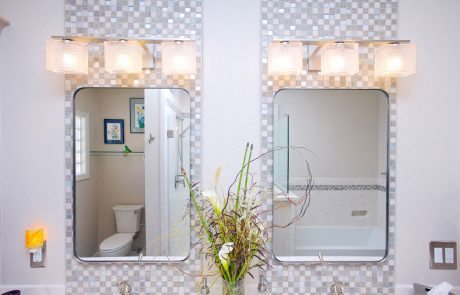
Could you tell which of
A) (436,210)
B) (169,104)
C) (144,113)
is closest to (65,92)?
(144,113)

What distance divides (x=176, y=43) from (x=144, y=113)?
349mm

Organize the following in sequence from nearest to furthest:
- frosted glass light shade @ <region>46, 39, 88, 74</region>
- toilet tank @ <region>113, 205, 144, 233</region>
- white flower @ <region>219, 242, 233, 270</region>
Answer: white flower @ <region>219, 242, 233, 270</region> → frosted glass light shade @ <region>46, 39, 88, 74</region> → toilet tank @ <region>113, 205, 144, 233</region>

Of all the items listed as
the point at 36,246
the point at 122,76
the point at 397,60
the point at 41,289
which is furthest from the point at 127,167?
the point at 397,60

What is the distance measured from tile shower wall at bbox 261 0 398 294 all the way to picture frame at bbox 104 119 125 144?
25.6 inches

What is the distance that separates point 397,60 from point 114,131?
1295mm

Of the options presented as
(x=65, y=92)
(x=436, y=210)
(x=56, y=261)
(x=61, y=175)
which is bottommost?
(x=56, y=261)

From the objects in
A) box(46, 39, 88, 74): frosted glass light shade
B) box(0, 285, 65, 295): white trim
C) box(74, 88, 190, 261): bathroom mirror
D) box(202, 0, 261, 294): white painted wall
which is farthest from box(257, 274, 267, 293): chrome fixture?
box(46, 39, 88, 74): frosted glass light shade

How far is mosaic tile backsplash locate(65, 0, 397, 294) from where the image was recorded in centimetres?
146

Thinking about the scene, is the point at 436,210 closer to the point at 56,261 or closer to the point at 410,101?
the point at 410,101

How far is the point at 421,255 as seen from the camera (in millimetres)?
1496

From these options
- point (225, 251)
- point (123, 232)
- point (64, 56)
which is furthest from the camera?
point (123, 232)

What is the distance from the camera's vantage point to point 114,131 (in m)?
1.45

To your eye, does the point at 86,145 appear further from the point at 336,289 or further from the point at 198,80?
the point at 336,289

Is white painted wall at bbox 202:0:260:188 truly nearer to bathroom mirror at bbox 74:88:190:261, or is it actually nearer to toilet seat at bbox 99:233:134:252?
bathroom mirror at bbox 74:88:190:261
